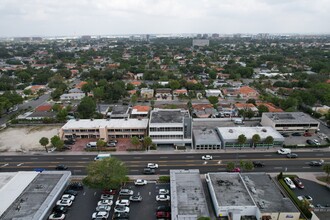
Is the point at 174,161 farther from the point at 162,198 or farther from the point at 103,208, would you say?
the point at 103,208

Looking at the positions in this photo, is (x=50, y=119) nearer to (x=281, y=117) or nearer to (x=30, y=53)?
(x=281, y=117)

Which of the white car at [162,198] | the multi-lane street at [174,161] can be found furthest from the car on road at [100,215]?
the multi-lane street at [174,161]

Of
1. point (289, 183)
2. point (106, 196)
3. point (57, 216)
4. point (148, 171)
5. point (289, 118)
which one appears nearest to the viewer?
point (57, 216)

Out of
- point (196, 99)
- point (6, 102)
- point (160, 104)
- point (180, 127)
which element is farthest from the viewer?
point (196, 99)

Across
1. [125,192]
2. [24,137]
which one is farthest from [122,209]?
[24,137]

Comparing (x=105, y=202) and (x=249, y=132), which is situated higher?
(x=249, y=132)

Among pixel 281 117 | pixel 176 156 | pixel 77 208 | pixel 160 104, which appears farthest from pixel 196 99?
pixel 77 208
